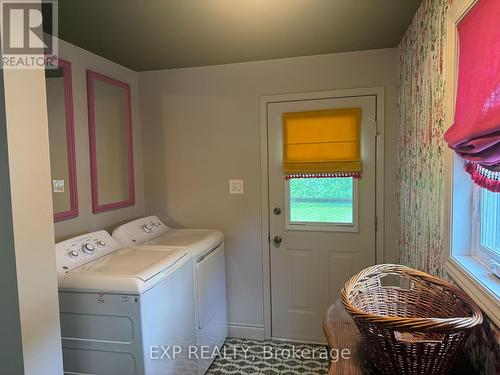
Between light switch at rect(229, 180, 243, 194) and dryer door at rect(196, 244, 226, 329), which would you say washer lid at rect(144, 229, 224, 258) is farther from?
light switch at rect(229, 180, 243, 194)

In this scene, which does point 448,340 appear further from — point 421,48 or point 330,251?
point 330,251

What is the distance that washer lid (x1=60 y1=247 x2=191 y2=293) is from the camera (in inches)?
64.1

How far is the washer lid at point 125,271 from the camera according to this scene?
1628 mm

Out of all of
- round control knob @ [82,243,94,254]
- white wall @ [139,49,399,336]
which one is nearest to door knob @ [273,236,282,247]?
white wall @ [139,49,399,336]

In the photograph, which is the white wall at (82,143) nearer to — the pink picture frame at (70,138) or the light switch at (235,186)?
the pink picture frame at (70,138)

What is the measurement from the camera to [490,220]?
1.27 m

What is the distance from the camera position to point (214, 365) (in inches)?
97.5

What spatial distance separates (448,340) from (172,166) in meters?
2.43

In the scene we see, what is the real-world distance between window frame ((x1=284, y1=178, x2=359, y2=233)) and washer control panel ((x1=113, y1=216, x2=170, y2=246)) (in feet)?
3.43

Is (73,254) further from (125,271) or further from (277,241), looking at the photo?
(277,241)

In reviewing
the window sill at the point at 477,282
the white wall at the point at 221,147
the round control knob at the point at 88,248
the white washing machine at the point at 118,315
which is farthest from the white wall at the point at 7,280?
the white wall at the point at 221,147

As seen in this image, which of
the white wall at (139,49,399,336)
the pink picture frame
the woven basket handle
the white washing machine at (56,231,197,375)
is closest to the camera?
the woven basket handle

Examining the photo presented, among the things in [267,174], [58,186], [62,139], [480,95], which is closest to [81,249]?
[58,186]

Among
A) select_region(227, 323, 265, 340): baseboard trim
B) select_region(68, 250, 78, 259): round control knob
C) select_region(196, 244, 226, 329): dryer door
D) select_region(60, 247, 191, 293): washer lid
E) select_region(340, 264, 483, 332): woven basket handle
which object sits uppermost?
select_region(340, 264, 483, 332): woven basket handle
